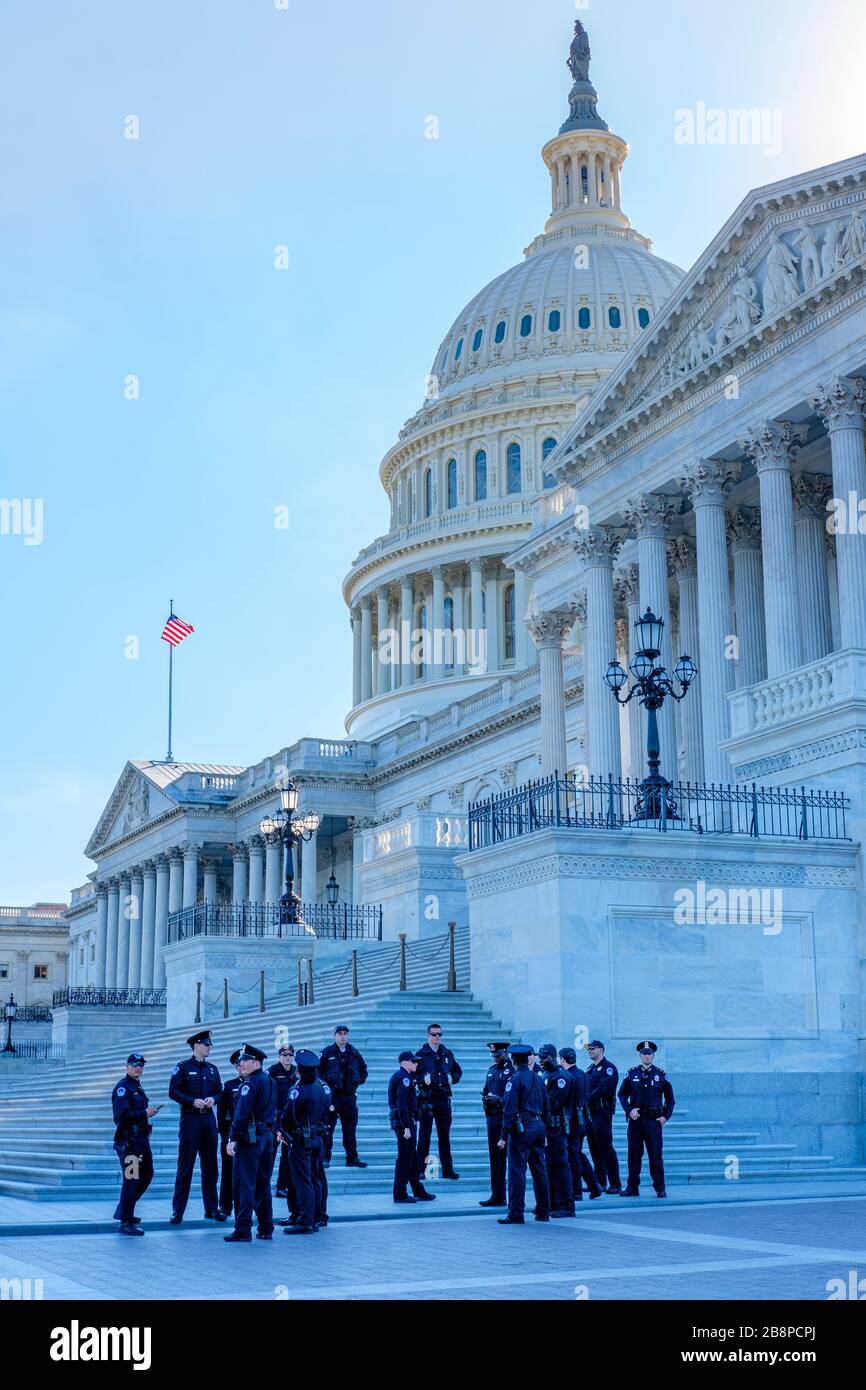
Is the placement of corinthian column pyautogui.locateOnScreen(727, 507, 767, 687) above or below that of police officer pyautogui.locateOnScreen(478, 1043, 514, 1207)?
above

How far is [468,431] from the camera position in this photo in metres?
96.6

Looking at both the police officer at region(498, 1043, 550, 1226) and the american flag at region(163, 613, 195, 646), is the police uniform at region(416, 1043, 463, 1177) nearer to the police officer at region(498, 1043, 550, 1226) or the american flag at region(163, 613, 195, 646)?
the police officer at region(498, 1043, 550, 1226)

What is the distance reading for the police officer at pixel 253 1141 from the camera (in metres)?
17.0

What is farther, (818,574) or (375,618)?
(375,618)

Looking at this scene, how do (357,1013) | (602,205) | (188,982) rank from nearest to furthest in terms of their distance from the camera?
(357,1013) < (188,982) < (602,205)

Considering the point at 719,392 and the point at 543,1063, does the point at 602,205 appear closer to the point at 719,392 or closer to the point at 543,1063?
the point at 719,392

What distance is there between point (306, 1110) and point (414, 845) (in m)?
26.4

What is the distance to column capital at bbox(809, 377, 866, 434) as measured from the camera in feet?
115

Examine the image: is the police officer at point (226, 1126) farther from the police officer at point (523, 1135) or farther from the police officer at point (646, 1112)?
the police officer at point (646, 1112)

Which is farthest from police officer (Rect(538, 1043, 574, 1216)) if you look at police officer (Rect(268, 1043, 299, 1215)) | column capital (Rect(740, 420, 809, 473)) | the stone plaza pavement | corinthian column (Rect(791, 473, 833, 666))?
corinthian column (Rect(791, 473, 833, 666))

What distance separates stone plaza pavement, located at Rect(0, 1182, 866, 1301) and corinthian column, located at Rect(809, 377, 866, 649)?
14922 mm

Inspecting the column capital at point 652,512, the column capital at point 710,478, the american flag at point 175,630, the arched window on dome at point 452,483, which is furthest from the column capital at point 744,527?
the arched window on dome at point 452,483
